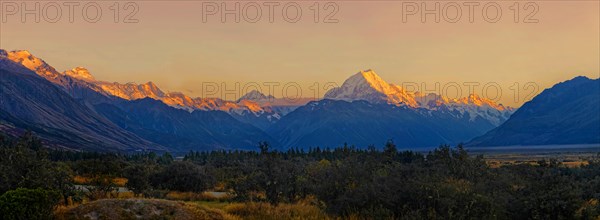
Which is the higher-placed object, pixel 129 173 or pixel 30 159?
pixel 30 159

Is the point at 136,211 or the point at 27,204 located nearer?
the point at 27,204

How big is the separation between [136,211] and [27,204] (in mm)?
4493

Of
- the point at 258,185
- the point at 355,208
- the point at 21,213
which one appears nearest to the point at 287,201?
the point at 258,185

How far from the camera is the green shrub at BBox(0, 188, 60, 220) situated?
19.9 metres

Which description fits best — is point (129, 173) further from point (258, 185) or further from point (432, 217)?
point (432, 217)

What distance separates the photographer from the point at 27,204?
20344mm

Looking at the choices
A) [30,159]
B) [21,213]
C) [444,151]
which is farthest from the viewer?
[444,151]

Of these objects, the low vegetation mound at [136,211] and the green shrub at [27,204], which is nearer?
the green shrub at [27,204]

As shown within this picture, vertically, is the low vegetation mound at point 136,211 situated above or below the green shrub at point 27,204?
below

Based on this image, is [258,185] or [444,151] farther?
[444,151]

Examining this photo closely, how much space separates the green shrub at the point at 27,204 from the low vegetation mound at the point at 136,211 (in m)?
1.27

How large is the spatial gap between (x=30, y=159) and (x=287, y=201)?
15.6m

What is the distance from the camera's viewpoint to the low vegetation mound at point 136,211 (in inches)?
901

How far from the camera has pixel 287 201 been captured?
1393 inches
